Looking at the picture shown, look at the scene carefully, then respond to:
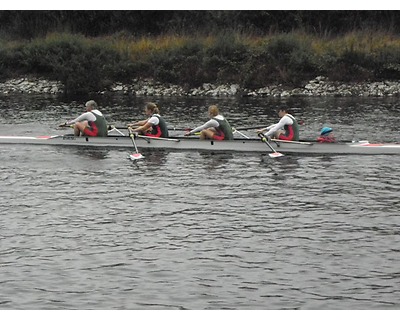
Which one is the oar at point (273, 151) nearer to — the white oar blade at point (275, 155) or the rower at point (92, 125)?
the white oar blade at point (275, 155)

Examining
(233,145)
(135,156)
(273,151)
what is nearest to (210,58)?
(233,145)

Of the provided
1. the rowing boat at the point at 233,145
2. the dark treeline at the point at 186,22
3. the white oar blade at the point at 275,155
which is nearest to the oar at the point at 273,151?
the white oar blade at the point at 275,155

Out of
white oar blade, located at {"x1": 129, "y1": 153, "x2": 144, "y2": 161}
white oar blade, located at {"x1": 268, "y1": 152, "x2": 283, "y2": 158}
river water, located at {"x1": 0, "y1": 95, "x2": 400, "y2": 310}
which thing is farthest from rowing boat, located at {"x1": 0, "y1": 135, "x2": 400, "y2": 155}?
white oar blade, located at {"x1": 129, "y1": 153, "x2": 144, "y2": 161}

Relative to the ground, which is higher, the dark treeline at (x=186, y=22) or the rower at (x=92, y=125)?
the dark treeline at (x=186, y=22)

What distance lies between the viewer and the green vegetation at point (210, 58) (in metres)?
53.2

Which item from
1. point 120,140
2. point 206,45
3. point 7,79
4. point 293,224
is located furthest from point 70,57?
point 293,224

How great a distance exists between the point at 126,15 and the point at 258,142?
38310mm

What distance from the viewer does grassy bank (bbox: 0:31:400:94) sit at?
53.2 m

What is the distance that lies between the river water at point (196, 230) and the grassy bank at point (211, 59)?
2012 centimetres

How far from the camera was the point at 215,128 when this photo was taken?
1219 inches

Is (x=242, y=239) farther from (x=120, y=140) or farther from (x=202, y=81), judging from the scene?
(x=202, y=81)

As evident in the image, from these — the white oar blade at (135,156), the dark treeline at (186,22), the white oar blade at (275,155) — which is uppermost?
the dark treeline at (186,22)

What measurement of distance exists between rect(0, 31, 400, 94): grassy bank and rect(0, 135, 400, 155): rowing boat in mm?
22744

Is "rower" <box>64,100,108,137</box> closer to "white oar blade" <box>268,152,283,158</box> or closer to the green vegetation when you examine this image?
"white oar blade" <box>268,152,283,158</box>
